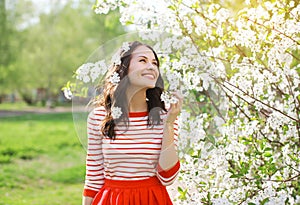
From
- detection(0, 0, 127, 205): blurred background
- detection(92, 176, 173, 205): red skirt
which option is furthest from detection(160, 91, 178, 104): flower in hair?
detection(0, 0, 127, 205): blurred background

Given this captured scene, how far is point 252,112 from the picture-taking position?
10.8ft

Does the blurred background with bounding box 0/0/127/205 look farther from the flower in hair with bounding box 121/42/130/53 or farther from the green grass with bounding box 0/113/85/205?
the flower in hair with bounding box 121/42/130/53

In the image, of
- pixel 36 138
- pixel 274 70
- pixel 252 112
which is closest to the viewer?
pixel 274 70

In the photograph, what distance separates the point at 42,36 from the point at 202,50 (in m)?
24.9

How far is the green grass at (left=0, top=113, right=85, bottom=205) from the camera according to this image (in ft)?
19.8

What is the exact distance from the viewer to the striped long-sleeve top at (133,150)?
6.95ft

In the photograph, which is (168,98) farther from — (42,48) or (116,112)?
(42,48)

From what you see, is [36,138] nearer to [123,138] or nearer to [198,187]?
[198,187]

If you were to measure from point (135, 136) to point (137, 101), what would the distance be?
146 mm

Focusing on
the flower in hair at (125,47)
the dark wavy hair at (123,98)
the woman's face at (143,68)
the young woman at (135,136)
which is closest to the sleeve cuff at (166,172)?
the young woman at (135,136)

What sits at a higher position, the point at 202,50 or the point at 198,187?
the point at 202,50

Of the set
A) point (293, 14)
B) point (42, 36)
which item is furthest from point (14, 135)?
point (42, 36)

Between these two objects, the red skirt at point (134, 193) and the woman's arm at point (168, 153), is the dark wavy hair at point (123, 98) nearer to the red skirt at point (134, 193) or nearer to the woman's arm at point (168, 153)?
the woman's arm at point (168, 153)

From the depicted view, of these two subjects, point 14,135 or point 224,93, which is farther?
point 14,135
